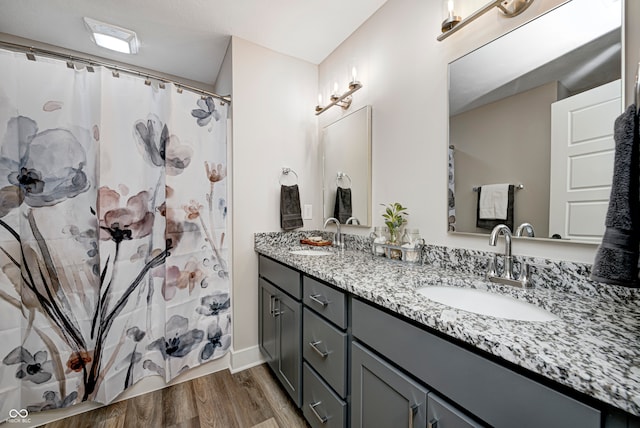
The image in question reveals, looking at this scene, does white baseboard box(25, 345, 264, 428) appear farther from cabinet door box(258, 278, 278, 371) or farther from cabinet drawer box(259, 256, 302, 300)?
cabinet drawer box(259, 256, 302, 300)

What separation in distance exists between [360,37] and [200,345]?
95.0 inches

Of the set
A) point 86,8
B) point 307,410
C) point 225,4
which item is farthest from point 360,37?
point 307,410

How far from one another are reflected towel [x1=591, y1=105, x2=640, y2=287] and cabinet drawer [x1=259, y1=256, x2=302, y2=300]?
3.61 ft

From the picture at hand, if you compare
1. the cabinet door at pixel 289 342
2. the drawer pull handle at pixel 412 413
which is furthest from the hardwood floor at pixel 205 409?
the drawer pull handle at pixel 412 413

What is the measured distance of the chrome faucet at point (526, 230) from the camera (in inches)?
37.4

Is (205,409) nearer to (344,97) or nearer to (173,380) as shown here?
(173,380)

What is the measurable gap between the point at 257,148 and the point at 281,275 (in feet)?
3.25

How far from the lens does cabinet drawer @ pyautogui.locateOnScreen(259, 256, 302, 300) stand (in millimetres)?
1359

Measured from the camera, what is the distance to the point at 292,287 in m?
1.39

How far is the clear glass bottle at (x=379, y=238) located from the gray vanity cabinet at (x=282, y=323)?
508 millimetres

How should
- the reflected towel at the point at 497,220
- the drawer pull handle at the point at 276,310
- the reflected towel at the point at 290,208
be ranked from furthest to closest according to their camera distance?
1. the reflected towel at the point at 290,208
2. the drawer pull handle at the point at 276,310
3. the reflected towel at the point at 497,220

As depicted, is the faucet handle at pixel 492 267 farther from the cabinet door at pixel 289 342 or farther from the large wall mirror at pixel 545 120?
the cabinet door at pixel 289 342

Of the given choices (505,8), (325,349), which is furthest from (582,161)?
(325,349)

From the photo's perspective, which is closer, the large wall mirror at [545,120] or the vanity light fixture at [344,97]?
the large wall mirror at [545,120]
